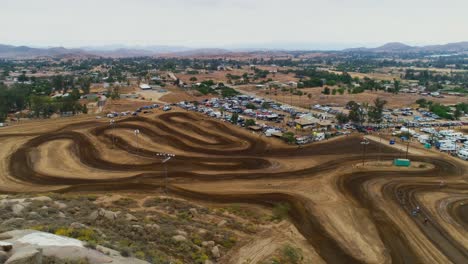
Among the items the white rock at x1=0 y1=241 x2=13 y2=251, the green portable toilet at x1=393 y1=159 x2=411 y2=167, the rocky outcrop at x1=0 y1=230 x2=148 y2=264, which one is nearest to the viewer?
the rocky outcrop at x1=0 y1=230 x2=148 y2=264

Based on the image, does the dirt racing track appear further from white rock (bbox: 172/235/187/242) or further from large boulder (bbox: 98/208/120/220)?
large boulder (bbox: 98/208/120/220)

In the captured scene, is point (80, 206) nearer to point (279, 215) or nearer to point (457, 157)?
point (279, 215)

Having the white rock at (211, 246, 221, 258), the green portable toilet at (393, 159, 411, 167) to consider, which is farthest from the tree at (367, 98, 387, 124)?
the white rock at (211, 246, 221, 258)

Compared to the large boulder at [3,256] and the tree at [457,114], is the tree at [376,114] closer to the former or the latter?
the tree at [457,114]

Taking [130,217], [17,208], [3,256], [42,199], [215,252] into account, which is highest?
[3,256]

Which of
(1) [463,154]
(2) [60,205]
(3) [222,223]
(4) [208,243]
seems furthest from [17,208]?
(1) [463,154]

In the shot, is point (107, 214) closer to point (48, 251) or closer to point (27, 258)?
point (48, 251)

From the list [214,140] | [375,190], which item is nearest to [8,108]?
[214,140]

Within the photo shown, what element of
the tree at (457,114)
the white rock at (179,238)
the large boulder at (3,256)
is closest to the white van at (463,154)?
the tree at (457,114)
